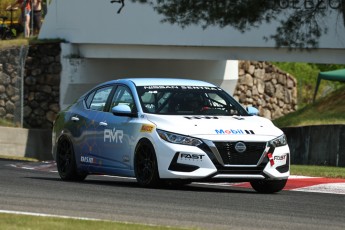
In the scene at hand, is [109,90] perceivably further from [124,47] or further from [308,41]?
[124,47]

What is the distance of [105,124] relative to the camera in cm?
1633

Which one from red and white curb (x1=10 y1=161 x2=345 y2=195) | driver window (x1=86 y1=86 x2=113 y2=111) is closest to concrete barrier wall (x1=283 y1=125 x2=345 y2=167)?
red and white curb (x1=10 y1=161 x2=345 y2=195)

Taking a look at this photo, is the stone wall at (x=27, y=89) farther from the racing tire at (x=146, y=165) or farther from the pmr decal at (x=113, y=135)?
the racing tire at (x=146, y=165)

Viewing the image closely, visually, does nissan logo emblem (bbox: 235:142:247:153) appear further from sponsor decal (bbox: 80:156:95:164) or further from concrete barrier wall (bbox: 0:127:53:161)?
concrete barrier wall (bbox: 0:127:53:161)

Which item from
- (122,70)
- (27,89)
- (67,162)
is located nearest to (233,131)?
(67,162)

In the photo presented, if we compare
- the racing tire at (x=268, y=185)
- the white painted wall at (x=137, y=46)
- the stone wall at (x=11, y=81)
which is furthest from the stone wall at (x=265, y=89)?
the racing tire at (x=268, y=185)

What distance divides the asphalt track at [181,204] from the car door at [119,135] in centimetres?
31

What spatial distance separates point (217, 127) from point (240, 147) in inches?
14.8

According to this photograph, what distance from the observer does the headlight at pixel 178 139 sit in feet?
48.6

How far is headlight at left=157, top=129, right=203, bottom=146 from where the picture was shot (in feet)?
48.6

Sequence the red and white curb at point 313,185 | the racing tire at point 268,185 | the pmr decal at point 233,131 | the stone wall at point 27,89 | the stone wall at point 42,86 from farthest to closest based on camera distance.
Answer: the stone wall at point 27,89
the stone wall at point 42,86
the red and white curb at point 313,185
the racing tire at point 268,185
the pmr decal at point 233,131

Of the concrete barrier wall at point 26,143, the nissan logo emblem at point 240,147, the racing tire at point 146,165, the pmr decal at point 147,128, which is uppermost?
the pmr decal at point 147,128

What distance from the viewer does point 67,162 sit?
17219mm

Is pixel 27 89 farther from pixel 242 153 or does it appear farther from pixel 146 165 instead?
pixel 242 153
